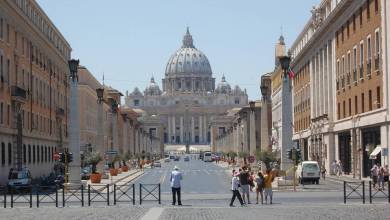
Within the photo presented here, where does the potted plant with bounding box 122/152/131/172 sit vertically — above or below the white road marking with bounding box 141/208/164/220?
above

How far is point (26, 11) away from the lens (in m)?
75.5

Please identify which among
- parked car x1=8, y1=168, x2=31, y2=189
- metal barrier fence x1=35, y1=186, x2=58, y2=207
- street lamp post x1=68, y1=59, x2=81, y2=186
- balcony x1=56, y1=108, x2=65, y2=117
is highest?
balcony x1=56, y1=108, x2=65, y2=117

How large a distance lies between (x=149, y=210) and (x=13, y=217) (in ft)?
18.8

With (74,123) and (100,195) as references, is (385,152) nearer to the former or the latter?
(74,123)

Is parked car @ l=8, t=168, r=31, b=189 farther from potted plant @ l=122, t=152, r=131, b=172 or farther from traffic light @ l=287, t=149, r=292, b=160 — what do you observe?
potted plant @ l=122, t=152, r=131, b=172

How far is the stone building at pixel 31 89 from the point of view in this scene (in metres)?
63.3

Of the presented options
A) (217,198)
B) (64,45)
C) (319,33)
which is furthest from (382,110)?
(64,45)

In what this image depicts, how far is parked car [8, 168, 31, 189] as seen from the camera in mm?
54897

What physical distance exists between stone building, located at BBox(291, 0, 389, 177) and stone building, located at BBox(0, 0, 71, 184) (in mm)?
24837

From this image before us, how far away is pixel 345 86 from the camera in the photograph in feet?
232

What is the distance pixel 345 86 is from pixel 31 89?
26195mm

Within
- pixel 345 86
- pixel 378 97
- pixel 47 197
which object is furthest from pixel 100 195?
pixel 345 86

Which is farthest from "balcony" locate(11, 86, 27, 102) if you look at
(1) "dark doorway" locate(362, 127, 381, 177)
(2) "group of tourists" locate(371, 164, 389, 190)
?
(2) "group of tourists" locate(371, 164, 389, 190)

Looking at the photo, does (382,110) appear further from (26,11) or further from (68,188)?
(26,11)
